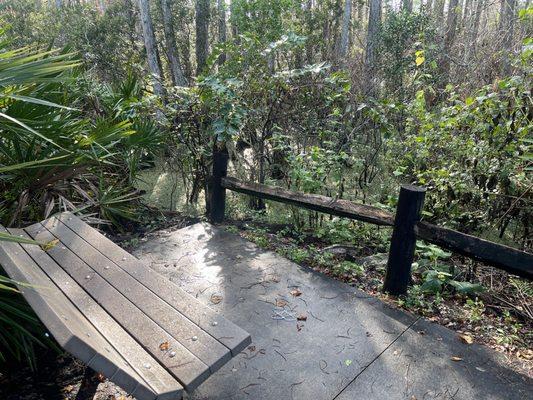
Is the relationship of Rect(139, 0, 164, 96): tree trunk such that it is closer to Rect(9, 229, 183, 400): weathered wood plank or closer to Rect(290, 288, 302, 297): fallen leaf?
Rect(290, 288, 302, 297): fallen leaf

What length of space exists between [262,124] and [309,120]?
78 centimetres

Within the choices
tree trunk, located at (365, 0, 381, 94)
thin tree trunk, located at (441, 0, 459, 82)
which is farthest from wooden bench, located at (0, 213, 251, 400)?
thin tree trunk, located at (441, 0, 459, 82)

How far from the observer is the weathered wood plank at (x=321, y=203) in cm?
321

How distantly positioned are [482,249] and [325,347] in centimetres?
121

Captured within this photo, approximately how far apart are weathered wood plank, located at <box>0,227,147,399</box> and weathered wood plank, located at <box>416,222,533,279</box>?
222 cm

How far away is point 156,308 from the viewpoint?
1.95 m

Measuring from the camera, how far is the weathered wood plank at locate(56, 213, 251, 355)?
1.78 m

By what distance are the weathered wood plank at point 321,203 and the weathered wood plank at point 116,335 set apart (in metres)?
2.10

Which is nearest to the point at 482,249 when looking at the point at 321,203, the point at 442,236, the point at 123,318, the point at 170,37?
the point at 442,236

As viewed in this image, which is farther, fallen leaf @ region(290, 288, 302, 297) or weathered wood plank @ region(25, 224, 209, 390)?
fallen leaf @ region(290, 288, 302, 297)

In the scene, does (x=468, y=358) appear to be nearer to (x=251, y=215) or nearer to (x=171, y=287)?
(x=171, y=287)

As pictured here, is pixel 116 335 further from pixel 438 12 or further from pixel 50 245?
pixel 438 12

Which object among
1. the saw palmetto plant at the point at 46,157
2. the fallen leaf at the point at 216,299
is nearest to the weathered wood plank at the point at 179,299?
the saw palmetto plant at the point at 46,157

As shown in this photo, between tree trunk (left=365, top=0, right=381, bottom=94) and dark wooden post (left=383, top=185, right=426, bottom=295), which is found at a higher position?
tree trunk (left=365, top=0, right=381, bottom=94)
